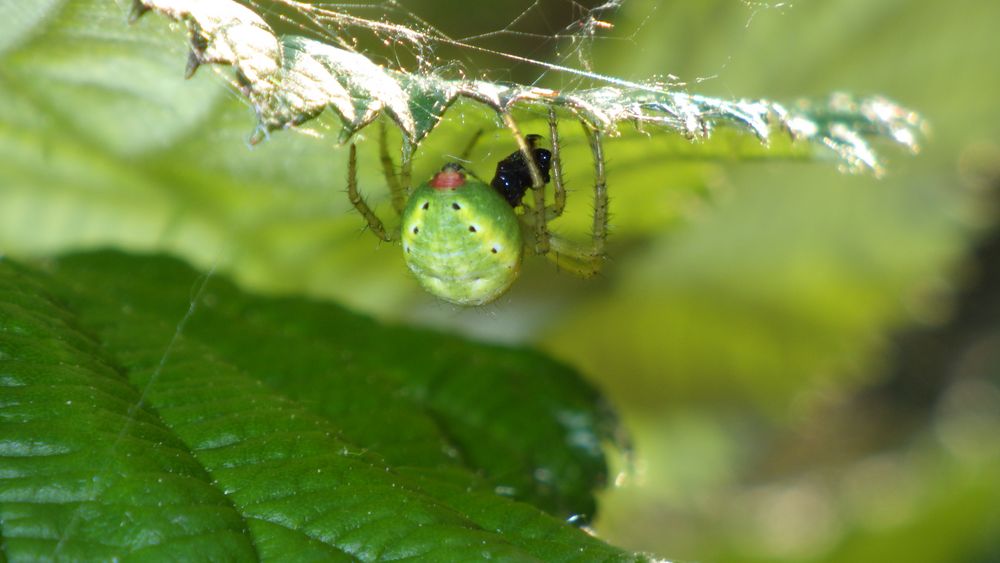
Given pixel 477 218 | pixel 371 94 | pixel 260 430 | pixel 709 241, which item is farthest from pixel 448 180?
pixel 709 241

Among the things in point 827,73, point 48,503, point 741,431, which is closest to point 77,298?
point 48,503

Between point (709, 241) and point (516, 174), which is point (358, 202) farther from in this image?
point (709, 241)

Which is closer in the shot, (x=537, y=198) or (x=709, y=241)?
(x=537, y=198)

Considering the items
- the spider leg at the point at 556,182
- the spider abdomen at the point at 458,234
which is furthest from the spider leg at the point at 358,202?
the spider leg at the point at 556,182

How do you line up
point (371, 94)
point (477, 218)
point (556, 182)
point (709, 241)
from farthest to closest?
point (709, 241), point (556, 182), point (477, 218), point (371, 94)

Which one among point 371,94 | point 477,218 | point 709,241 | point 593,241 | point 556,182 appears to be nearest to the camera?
point 371,94

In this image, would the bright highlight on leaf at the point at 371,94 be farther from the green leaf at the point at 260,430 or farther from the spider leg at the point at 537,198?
the green leaf at the point at 260,430

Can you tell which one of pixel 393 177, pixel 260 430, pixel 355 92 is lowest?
pixel 260 430
